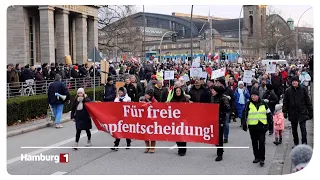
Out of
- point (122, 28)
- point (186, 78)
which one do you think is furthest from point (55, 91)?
point (186, 78)

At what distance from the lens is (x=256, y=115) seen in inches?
255

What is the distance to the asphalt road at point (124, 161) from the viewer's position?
14.9 ft

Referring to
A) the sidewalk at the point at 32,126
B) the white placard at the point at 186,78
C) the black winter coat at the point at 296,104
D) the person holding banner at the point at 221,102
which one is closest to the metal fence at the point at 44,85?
the sidewalk at the point at 32,126

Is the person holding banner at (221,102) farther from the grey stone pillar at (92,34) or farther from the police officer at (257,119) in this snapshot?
the grey stone pillar at (92,34)

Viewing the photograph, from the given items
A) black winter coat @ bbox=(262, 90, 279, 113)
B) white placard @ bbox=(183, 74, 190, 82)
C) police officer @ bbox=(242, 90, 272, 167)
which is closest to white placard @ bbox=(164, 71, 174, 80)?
white placard @ bbox=(183, 74, 190, 82)

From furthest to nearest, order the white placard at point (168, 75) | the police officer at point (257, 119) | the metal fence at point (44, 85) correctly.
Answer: the white placard at point (168, 75) < the metal fence at point (44, 85) < the police officer at point (257, 119)

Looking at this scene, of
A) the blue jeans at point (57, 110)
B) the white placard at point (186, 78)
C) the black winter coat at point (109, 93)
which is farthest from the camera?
the white placard at point (186, 78)

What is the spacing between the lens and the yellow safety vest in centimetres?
648

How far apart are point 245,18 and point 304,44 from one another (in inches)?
23.1

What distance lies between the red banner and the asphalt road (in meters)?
0.12

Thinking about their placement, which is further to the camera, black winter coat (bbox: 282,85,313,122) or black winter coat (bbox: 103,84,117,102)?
black winter coat (bbox: 103,84,117,102)

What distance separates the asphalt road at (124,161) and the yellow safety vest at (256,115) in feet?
3.11

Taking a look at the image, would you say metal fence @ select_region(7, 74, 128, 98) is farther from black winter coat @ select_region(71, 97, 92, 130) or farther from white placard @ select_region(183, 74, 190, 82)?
white placard @ select_region(183, 74, 190, 82)
